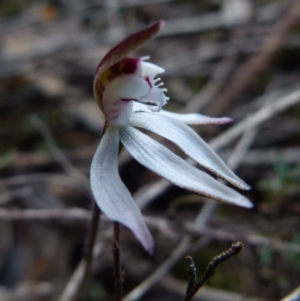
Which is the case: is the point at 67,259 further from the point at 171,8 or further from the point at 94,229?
the point at 171,8

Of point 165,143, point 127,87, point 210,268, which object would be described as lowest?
point 165,143

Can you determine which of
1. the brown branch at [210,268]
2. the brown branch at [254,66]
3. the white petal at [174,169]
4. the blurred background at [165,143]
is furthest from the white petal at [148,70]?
the brown branch at [254,66]

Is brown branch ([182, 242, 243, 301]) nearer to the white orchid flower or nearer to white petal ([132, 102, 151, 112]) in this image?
the white orchid flower

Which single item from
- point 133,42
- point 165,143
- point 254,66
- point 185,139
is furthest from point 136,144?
point 254,66

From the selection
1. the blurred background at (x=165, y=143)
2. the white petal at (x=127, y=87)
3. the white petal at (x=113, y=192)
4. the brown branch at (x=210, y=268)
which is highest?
the white petal at (x=127, y=87)

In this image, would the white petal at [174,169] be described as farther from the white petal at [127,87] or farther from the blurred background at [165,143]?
the blurred background at [165,143]

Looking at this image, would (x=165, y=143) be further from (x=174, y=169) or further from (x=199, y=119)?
(x=174, y=169)

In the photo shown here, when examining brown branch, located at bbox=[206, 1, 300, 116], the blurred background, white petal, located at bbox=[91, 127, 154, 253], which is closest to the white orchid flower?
white petal, located at bbox=[91, 127, 154, 253]

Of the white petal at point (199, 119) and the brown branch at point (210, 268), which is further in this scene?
the white petal at point (199, 119)
